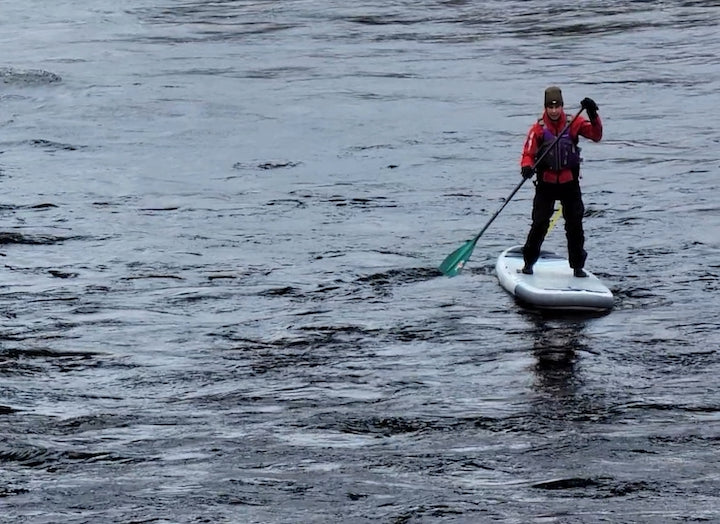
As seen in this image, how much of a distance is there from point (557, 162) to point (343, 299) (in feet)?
9.27

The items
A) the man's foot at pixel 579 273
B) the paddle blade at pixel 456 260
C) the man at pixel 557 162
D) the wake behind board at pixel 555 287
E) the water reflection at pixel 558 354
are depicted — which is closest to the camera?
the water reflection at pixel 558 354

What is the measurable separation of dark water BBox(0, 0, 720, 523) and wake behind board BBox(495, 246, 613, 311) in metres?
0.19

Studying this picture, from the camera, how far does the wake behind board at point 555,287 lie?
14.5 meters

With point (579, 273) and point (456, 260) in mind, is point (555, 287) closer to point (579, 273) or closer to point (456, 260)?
point (579, 273)

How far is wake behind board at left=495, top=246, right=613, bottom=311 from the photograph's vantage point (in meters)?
14.5

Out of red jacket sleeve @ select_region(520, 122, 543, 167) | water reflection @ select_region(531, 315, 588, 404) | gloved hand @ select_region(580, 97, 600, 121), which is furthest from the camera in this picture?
red jacket sleeve @ select_region(520, 122, 543, 167)

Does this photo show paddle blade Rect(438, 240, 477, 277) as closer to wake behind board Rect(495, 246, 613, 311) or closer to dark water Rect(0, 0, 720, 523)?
dark water Rect(0, 0, 720, 523)

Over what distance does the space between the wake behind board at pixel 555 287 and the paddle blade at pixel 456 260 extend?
21.2 inches

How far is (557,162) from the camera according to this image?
46.9 feet

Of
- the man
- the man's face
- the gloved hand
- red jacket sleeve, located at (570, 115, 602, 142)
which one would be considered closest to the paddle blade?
the man

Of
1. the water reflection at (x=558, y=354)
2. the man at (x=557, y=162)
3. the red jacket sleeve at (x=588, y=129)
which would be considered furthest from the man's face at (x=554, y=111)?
the water reflection at (x=558, y=354)

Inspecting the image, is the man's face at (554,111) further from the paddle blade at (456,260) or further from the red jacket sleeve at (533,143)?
the paddle blade at (456,260)

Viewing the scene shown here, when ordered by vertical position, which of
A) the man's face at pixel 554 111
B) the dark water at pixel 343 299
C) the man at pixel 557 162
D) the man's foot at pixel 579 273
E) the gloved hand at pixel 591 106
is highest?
the gloved hand at pixel 591 106

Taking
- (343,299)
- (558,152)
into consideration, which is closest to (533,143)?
(558,152)
